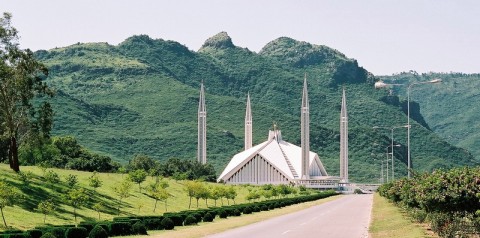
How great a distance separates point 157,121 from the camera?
581 ft

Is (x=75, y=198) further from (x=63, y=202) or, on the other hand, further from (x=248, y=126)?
(x=248, y=126)

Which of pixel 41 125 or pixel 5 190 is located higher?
pixel 41 125

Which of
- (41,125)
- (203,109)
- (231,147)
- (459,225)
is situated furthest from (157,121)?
(459,225)

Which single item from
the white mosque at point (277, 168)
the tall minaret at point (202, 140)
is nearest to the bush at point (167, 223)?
the tall minaret at point (202, 140)

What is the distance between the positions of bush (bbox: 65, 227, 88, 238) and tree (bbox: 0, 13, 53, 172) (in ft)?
82.1

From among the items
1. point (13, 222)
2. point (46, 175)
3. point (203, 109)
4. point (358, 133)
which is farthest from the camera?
point (358, 133)

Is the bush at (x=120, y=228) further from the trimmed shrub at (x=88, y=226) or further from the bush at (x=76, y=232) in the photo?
the bush at (x=76, y=232)

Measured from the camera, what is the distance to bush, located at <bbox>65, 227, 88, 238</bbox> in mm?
30009

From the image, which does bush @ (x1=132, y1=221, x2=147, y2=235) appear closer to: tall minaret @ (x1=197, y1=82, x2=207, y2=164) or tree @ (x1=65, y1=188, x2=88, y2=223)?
tree @ (x1=65, y1=188, x2=88, y2=223)

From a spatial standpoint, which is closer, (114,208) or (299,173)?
(114,208)

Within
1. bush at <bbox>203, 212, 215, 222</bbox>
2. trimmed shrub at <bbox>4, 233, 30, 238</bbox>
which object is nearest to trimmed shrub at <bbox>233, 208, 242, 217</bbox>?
bush at <bbox>203, 212, 215, 222</bbox>

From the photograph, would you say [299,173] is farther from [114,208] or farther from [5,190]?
[5,190]

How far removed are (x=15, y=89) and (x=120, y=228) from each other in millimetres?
26123

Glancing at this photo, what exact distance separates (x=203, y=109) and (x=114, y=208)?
280ft
